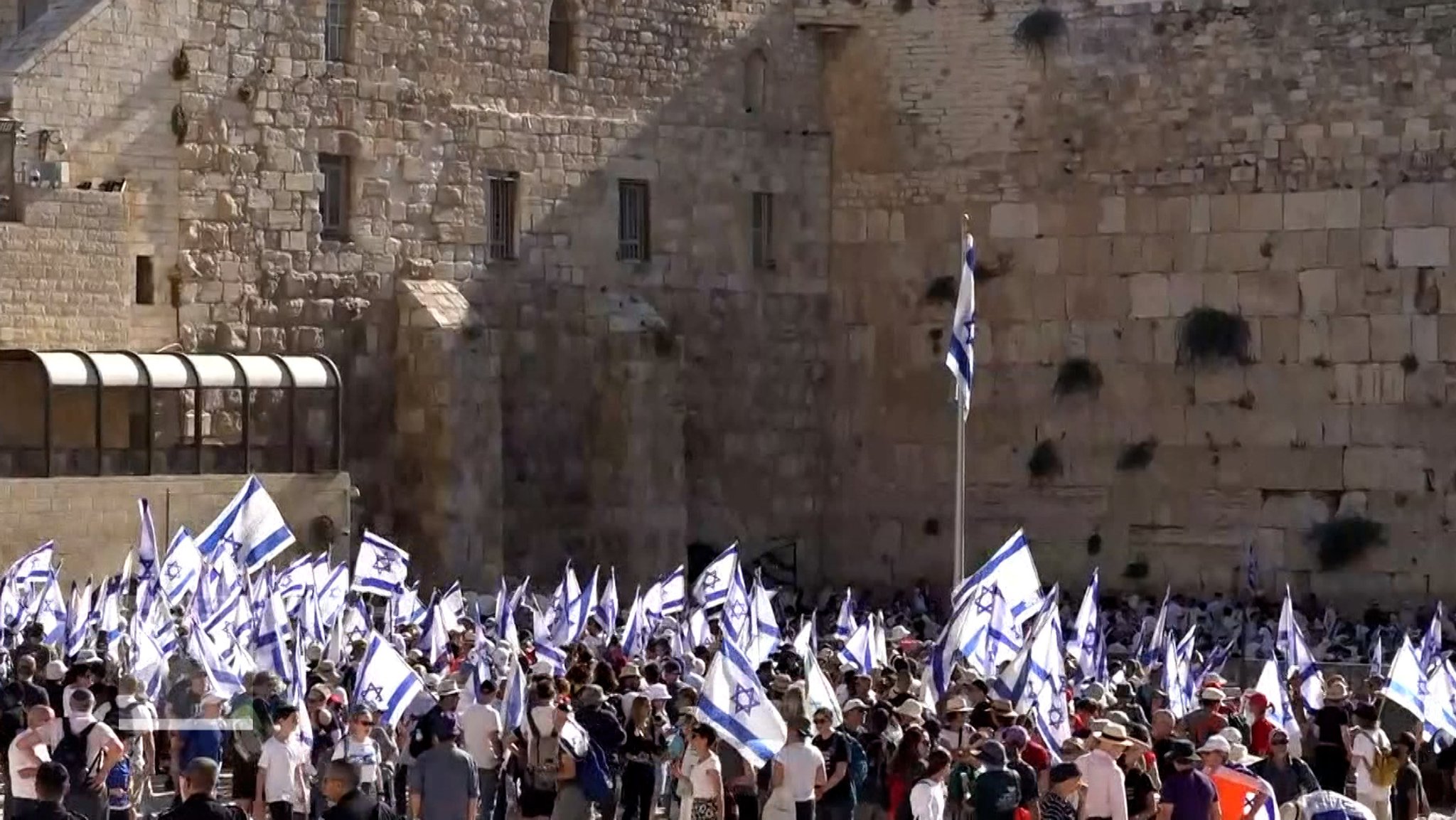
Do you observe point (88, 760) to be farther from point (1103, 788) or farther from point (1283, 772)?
point (1283, 772)

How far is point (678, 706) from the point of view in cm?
1730

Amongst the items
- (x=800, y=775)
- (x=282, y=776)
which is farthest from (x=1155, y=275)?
(x=282, y=776)

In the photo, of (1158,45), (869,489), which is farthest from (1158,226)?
(869,489)

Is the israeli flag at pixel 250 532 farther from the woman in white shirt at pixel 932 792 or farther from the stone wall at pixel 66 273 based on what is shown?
the woman in white shirt at pixel 932 792

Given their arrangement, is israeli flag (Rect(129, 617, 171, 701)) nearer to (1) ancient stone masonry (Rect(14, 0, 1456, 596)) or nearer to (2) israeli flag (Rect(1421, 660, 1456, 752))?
(2) israeli flag (Rect(1421, 660, 1456, 752))

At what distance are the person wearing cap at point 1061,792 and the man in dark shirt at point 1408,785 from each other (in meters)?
2.50

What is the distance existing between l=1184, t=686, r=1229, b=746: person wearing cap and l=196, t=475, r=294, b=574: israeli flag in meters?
8.18

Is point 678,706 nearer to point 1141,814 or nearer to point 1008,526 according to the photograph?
point 1141,814

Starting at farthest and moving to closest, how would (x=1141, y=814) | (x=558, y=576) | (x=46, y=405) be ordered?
(x=558, y=576) < (x=46, y=405) < (x=1141, y=814)

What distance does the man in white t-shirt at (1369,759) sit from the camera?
51.5ft

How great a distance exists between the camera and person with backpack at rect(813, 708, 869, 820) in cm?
1527

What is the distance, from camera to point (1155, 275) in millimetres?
32250

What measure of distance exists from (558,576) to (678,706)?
560 inches

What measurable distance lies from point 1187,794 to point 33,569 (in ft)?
39.1
